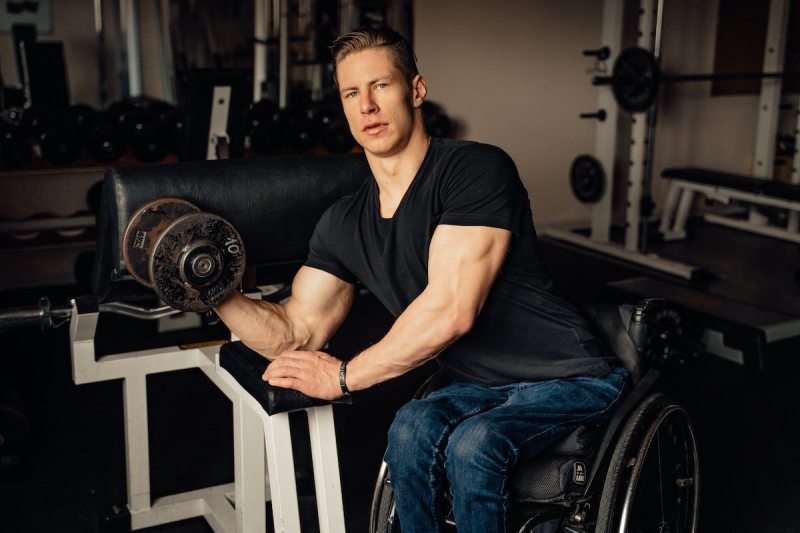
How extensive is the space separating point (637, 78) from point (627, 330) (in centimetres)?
315

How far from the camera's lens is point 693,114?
18.5ft

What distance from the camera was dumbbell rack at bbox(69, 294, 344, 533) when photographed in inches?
56.3

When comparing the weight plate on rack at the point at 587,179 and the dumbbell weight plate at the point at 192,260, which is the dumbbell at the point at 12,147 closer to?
the dumbbell weight plate at the point at 192,260

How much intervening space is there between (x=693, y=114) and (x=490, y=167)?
4643 mm

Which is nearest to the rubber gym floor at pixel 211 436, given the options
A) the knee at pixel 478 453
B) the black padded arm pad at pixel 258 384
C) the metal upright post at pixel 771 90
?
the black padded arm pad at pixel 258 384

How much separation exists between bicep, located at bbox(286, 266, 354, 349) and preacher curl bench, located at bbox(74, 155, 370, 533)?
13 centimetres

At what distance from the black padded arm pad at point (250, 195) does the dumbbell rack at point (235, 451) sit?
162mm

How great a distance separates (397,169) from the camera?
152 cm

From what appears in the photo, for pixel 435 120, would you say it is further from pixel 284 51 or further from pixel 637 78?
pixel 637 78

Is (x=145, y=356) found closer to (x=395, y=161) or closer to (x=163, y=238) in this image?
(x=163, y=238)

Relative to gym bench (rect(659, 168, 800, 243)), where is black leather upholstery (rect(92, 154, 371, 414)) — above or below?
above

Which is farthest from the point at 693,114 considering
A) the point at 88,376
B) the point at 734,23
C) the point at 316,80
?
the point at 88,376

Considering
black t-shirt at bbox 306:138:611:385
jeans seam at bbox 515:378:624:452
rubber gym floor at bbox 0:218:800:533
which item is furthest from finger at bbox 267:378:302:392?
rubber gym floor at bbox 0:218:800:533

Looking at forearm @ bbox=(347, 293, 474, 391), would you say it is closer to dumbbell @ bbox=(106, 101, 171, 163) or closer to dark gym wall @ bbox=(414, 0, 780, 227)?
dumbbell @ bbox=(106, 101, 171, 163)
